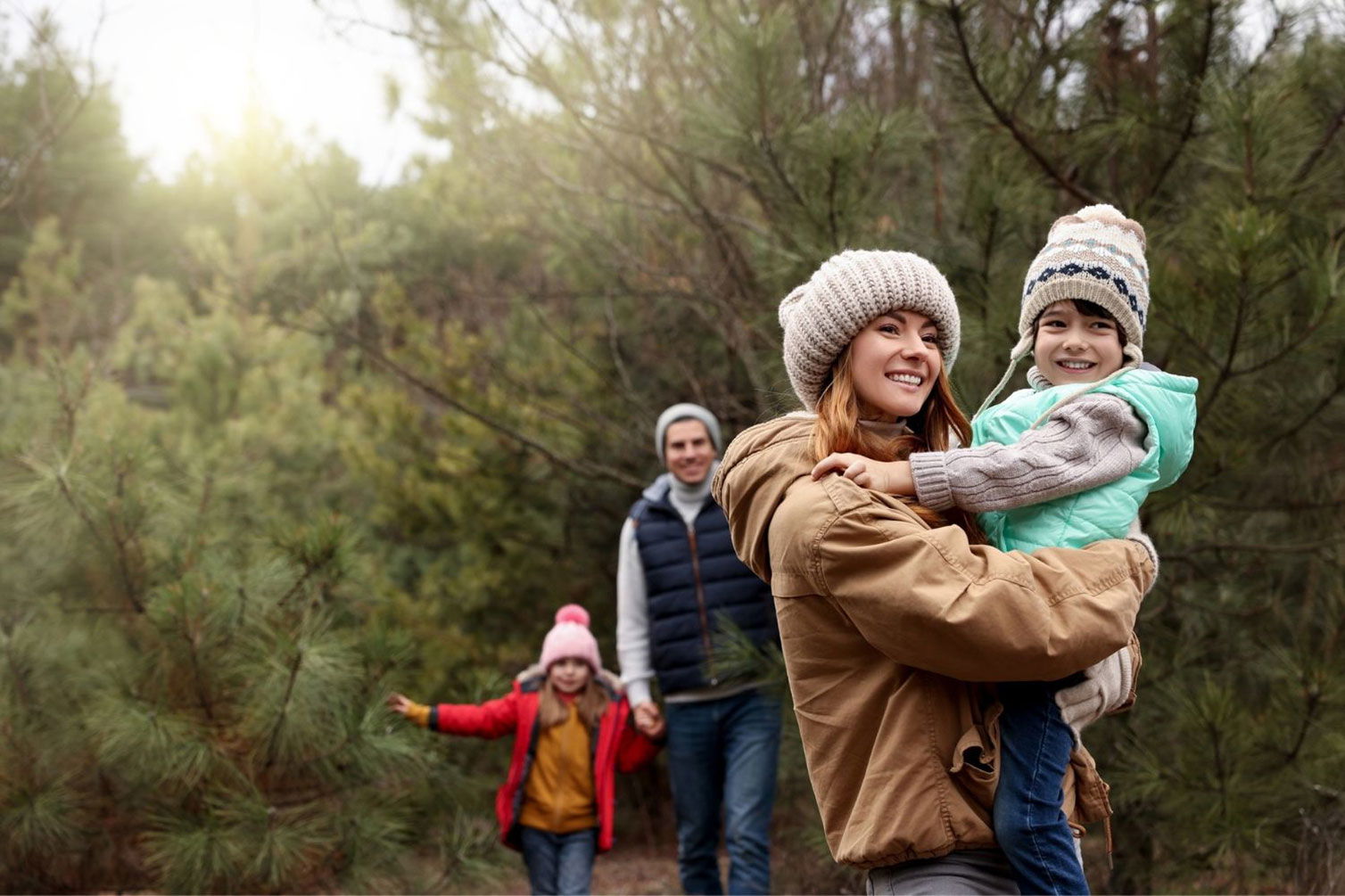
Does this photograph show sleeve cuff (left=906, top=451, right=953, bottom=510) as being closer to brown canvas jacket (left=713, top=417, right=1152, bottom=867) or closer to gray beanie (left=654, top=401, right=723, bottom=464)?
brown canvas jacket (left=713, top=417, right=1152, bottom=867)

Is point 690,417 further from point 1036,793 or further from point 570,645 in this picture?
point 1036,793

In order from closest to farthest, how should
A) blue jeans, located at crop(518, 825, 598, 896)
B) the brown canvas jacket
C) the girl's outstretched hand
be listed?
the brown canvas jacket, blue jeans, located at crop(518, 825, 598, 896), the girl's outstretched hand

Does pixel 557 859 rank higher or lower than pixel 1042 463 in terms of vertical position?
lower

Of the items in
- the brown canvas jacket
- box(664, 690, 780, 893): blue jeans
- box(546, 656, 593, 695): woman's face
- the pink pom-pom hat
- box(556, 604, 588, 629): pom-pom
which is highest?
the brown canvas jacket

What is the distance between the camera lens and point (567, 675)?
14.2 feet

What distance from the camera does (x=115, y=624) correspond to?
189 inches

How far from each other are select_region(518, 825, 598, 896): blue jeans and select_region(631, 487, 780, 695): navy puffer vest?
634mm

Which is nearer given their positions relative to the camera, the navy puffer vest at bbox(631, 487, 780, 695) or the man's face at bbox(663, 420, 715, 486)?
the navy puffer vest at bbox(631, 487, 780, 695)

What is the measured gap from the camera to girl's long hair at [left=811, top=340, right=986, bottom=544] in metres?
1.83

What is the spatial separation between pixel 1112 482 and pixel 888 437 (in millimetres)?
351

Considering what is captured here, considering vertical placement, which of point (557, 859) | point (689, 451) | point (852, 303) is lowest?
point (557, 859)

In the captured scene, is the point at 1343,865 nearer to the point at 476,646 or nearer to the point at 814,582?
the point at 814,582

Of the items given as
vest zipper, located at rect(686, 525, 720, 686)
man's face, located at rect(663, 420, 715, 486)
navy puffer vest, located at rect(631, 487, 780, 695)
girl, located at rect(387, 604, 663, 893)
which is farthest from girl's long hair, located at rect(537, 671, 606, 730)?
man's face, located at rect(663, 420, 715, 486)

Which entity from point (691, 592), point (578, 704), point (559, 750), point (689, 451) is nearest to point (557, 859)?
point (559, 750)
